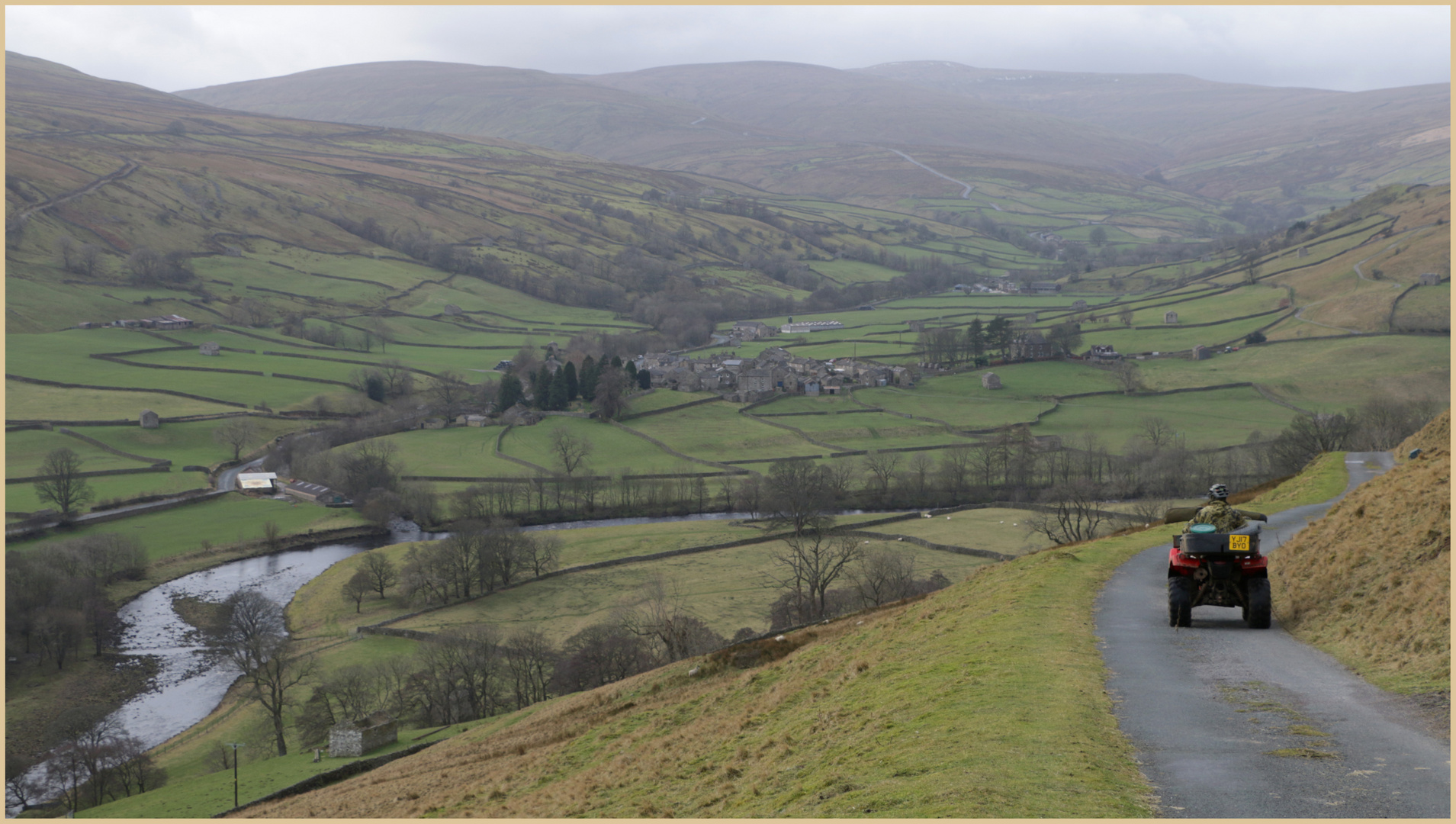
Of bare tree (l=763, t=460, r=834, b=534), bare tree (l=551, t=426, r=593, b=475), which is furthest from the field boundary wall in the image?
bare tree (l=763, t=460, r=834, b=534)

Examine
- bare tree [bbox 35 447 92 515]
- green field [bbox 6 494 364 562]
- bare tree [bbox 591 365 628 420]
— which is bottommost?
green field [bbox 6 494 364 562]

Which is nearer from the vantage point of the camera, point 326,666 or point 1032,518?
point 326,666

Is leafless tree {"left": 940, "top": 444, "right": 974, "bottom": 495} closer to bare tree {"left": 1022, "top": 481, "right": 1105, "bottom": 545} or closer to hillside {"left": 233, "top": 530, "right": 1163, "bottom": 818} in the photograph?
bare tree {"left": 1022, "top": 481, "right": 1105, "bottom": 545}

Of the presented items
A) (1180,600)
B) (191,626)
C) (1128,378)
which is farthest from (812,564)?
(1128,378)

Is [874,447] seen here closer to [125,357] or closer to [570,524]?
[570,524]

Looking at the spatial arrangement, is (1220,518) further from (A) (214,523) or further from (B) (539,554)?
(A) (214,523)

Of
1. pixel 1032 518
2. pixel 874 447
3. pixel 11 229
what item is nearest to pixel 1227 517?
pixel 1032 518
